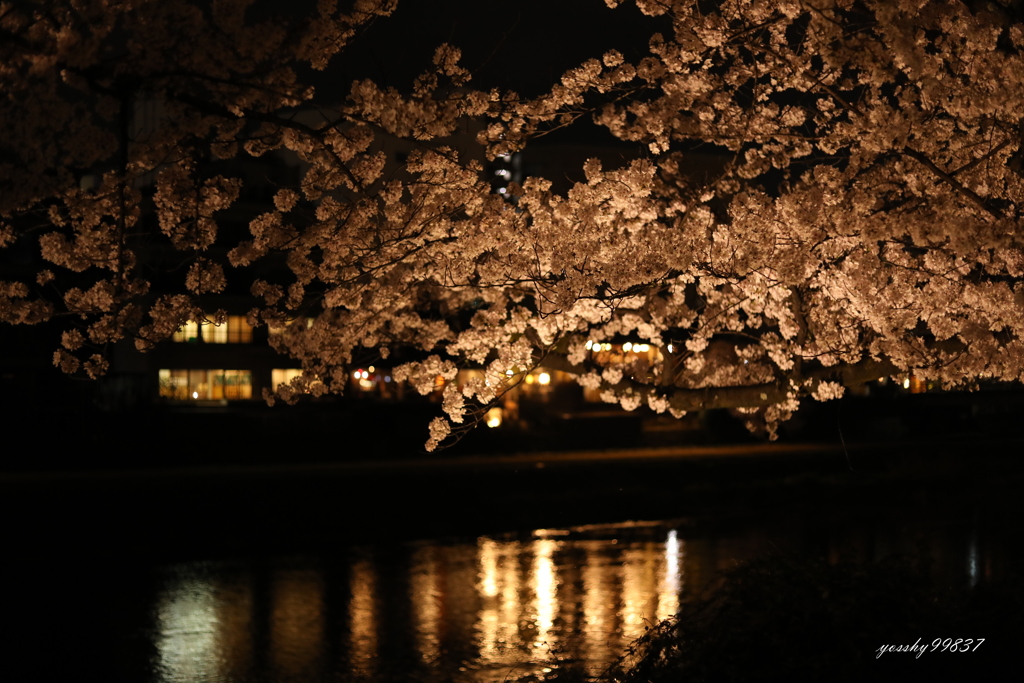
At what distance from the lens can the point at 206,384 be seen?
4091 cm

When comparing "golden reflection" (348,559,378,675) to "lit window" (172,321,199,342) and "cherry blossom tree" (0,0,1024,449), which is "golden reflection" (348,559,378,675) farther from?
"lit window" (172,321,199,342)

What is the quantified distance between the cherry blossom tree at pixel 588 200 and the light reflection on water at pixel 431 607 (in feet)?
10.7

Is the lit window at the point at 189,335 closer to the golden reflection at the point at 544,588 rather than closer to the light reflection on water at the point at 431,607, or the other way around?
the light reflection on water at the point at 431,607

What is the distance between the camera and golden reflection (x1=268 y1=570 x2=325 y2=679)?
10898 millimetres

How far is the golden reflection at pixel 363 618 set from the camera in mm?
10992

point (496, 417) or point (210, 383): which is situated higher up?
point (210, 383)

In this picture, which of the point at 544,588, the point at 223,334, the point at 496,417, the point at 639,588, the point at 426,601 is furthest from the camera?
the point at 223,334

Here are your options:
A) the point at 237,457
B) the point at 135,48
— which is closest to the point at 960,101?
the point at 135,48

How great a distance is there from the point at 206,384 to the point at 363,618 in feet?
98.0

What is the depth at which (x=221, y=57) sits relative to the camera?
23.3 feet

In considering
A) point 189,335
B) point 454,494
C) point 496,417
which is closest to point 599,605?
point 454,494

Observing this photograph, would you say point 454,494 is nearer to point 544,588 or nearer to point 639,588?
point 544,588

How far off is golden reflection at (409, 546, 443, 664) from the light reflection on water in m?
0.02

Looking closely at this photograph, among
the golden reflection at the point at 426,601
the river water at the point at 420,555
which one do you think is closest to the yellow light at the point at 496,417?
the river water at the point at 420,555
